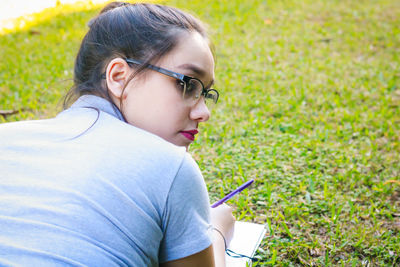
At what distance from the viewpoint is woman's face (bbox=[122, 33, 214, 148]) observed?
134 centimetres

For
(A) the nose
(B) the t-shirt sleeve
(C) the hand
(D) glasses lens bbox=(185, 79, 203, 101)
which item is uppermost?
(D) glasses lens bbox=(185, 79, 203, 101)

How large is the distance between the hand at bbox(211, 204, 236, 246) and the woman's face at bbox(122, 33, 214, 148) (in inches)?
14.6

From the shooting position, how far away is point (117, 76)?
1396mm

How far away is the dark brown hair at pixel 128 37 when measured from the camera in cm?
140

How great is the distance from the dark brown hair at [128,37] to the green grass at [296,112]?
103cm

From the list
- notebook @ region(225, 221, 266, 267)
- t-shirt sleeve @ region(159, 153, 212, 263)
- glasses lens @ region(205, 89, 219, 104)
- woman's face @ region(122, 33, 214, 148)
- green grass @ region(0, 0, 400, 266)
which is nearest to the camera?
t-shirt sleeve @ region(159, 153, 212, 263)

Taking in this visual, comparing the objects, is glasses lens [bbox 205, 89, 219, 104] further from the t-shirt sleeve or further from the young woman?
the t-shirt sleeve

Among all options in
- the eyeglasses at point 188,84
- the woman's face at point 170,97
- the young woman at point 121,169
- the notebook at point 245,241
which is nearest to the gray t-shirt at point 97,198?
the young woman at point 121,169

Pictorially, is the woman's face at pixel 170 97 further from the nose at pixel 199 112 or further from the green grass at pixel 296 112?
the green grass at pixel 296 112

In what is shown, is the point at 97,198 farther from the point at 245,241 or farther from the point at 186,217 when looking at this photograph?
the point at 245,241

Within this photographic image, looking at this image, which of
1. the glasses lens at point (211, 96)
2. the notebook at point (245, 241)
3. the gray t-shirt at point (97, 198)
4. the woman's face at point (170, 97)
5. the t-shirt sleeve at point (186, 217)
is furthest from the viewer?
the notebook at point (245, 241)

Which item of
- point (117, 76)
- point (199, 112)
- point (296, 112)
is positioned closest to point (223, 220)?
point (199, 112)

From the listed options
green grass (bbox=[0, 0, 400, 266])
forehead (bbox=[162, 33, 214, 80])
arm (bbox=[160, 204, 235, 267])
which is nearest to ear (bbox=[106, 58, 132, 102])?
forehead (bbox=[162, 33, 214, 80])

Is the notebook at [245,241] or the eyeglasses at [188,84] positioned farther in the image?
the notebook at [245,241]
